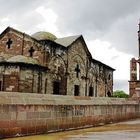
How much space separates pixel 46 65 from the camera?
28125 mm

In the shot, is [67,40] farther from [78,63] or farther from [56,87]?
[56,87]

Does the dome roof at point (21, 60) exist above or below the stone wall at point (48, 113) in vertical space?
above

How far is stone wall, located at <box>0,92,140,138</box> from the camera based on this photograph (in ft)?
30.2

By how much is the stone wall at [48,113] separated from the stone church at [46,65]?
12508mm

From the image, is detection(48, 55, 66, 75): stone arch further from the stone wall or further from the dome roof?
the stone wall

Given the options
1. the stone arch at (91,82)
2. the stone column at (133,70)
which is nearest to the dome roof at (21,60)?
the stone column at (133,70)

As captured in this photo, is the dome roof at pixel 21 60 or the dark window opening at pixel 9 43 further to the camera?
the dark window opening at pixel 9 43

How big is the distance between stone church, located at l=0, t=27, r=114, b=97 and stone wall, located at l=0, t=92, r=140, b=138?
12.5 metres

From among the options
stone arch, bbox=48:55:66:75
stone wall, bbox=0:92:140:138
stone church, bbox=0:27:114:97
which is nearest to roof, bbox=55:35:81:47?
stone church, bbox=0:27:114:97

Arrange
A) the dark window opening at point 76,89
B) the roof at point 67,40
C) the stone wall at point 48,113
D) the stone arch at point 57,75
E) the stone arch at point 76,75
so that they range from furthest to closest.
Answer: the dark window opening at point 76,89
the roof at point 67,40
the stone arch at point 76,75
the stone arch at point 57,75
the stone wall at point 48,113

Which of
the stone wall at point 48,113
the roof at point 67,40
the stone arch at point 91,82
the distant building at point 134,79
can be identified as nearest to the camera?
the stone wall at point 48,113

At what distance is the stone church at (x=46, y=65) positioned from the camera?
26.0 m

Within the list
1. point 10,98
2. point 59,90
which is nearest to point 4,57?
point 59,90

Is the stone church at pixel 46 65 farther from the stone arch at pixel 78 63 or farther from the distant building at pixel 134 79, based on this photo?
the distant building at pixel 134 79
